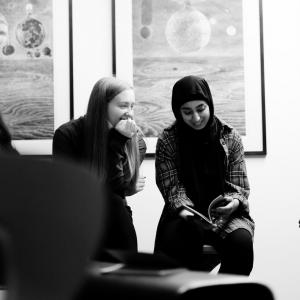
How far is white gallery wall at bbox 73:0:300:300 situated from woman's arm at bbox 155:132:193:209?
0.46 meters

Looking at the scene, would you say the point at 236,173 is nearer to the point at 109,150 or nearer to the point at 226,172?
the point at 226,172

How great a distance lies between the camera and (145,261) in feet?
2.79

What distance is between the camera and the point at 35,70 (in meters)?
2.91

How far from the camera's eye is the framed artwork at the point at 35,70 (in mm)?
2893

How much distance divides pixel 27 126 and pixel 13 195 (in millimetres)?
2407

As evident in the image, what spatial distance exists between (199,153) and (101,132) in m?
0.45

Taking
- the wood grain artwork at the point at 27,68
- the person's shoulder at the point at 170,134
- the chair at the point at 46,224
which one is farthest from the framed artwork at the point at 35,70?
the chair at the point at 46,224

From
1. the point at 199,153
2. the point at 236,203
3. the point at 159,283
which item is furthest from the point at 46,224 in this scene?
the point at 199,153

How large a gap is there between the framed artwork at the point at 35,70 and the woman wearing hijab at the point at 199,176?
2.50 ft

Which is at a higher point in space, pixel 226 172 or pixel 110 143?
pixel 110 143

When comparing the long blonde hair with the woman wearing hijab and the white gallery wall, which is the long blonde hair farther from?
the white gallery wall

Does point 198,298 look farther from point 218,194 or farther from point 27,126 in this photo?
point 27,126

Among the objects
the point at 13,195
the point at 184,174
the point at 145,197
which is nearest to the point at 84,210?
the point at 13,195

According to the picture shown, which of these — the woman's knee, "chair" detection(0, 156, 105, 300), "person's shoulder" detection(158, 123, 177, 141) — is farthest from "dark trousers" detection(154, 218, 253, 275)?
"chair" detection(0, 156, 105, 300)
